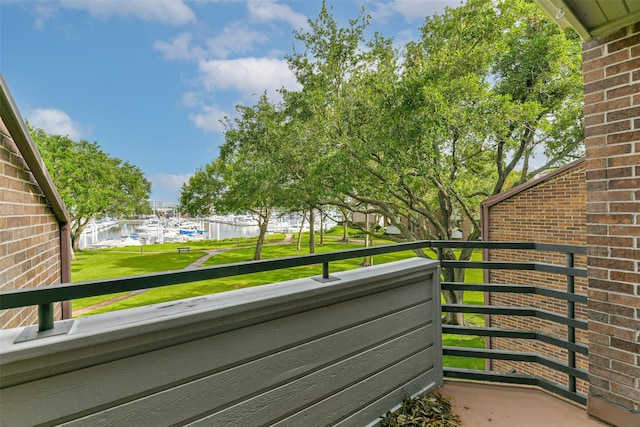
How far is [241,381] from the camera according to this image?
47.9 inches

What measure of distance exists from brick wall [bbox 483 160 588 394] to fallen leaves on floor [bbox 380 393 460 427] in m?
4.17

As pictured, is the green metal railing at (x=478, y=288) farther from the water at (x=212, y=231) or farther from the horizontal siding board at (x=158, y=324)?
the water at (x=212, y=231)

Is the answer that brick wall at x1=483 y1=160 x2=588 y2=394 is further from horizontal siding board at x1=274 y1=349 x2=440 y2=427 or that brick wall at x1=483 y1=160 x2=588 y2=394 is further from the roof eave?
the roof eave

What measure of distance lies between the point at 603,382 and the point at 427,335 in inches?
35.4

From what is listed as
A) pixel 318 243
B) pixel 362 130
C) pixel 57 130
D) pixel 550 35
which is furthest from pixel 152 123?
pixel 550 35

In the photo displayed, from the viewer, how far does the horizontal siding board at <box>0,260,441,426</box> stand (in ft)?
2.86

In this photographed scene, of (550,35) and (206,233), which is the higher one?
(550,35)

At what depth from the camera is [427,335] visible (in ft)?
6.74

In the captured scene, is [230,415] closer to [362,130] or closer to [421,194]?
[362,130]

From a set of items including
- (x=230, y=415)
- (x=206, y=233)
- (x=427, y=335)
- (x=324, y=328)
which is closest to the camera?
(x=230, y=415)

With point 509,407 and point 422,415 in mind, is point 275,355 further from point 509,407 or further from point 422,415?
point 509,407

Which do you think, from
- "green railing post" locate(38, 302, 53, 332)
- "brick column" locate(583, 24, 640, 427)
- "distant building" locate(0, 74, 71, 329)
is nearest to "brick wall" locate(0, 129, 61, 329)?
"distant building" locate(0, 74, 71, 329)

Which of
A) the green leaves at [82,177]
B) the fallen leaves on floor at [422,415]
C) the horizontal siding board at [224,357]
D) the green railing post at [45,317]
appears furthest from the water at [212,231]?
the green railing post at [45,317]

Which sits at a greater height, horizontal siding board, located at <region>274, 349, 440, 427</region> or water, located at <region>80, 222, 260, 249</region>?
horizontal siding board, located at <region>274, 349, 440, 427</region>
